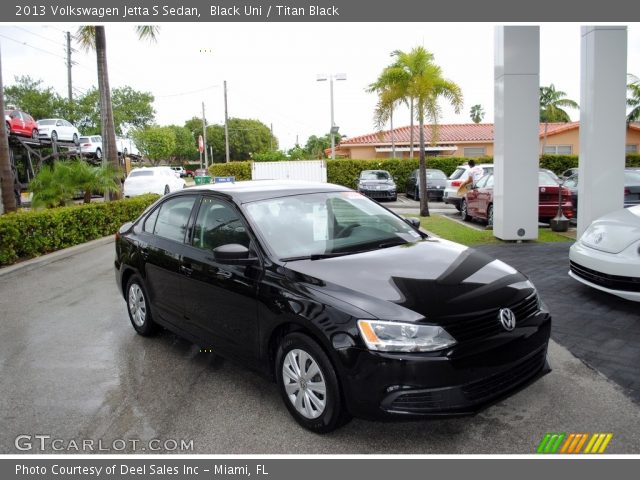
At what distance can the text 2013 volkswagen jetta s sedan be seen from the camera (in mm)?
3068

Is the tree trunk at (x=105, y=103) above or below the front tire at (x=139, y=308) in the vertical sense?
above

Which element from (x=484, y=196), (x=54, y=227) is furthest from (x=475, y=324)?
(x=484, y=196)

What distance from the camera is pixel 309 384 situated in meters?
3.40

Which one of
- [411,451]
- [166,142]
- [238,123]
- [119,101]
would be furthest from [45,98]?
[411,451]

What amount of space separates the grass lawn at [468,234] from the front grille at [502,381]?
6.89m

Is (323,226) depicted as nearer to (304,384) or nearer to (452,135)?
(304,384)

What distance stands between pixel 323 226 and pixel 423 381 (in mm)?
1686

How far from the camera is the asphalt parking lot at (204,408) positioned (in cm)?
334

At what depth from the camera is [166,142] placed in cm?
7112

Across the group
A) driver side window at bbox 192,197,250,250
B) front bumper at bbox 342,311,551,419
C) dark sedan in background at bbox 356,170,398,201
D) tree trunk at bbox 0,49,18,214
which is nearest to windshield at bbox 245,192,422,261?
driver side window at bbox 192,197,250,250

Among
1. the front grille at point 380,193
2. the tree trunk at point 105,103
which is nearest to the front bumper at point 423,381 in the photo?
the tree trunk at point 105,103

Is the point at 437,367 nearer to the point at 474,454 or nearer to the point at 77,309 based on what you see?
the point at 474,454

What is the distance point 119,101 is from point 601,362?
221ft

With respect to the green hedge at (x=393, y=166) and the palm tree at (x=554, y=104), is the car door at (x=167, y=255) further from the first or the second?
the palm tree at (x=554, y=104)
